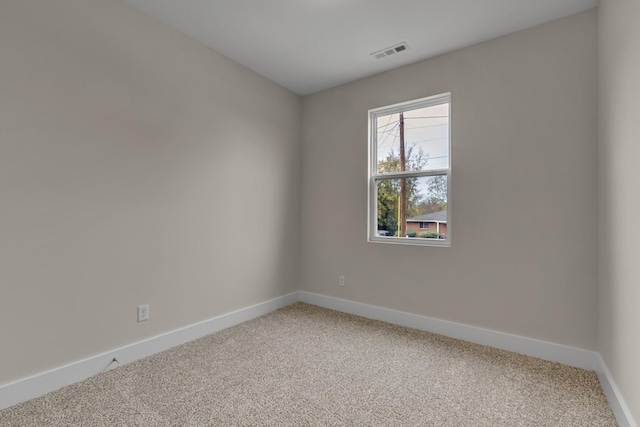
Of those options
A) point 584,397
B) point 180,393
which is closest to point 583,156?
point 584,397

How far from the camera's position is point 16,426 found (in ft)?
4.92

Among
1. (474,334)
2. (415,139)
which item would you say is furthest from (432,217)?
(474,334)

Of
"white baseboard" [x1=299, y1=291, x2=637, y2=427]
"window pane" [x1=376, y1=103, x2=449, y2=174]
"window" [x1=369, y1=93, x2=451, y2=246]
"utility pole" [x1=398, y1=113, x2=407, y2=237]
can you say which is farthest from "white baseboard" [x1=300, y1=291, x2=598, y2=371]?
"window pane" [x1=376, y1=103, x2=449, y2=174]

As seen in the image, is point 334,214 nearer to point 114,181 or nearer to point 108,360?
point 114,181

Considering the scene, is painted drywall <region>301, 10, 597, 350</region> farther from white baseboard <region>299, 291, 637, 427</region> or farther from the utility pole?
the utility pole

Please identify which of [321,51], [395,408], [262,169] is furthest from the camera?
[262,169]

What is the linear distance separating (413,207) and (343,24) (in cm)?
172

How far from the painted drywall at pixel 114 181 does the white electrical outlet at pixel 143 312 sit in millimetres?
Answer: 44

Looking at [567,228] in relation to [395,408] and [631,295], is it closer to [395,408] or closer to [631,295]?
[631,295]

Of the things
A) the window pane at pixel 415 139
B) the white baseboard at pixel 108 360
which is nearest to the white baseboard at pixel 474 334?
the white baseboard at pixel 108 360

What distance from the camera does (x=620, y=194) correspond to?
1677 millimetres

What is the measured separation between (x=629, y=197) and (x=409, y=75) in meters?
2.01

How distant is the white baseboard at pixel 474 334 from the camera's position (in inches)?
85.4

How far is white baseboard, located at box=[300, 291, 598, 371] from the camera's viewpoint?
217cm
